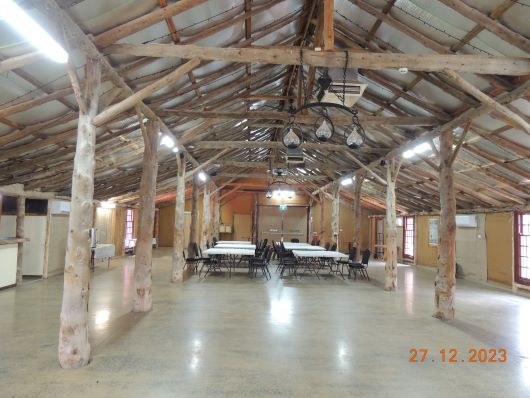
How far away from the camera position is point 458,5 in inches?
133

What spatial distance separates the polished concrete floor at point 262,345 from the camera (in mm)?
2893

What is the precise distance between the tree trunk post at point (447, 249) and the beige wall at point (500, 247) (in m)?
4.20

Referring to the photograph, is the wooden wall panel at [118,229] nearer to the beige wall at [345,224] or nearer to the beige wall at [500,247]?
the beige wall at [345,224]

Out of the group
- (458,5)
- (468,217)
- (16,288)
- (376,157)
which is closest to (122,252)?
(16,288)

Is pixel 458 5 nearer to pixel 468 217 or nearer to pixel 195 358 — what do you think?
pixel 195 358

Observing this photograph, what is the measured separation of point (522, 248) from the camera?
310 inches

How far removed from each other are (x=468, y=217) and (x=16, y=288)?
37.6 feet

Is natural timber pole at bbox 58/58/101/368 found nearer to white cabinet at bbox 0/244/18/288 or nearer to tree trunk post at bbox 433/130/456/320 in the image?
white cabinet at bbox 0/244/18/288

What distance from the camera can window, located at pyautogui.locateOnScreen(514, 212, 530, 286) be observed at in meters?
7.73

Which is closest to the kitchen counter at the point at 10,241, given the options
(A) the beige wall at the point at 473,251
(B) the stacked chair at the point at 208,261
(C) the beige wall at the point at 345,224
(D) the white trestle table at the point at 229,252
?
(B) the stacked chair at the point at 208,261

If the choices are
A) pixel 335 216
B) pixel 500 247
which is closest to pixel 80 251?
pixel 500 247

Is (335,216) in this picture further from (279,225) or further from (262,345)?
Result: (262,345)

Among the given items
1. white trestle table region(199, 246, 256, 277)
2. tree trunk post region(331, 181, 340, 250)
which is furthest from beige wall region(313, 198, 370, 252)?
white trestle table region(199, 246, 256, 277)

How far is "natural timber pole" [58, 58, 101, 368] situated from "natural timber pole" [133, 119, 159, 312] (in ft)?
5.49
